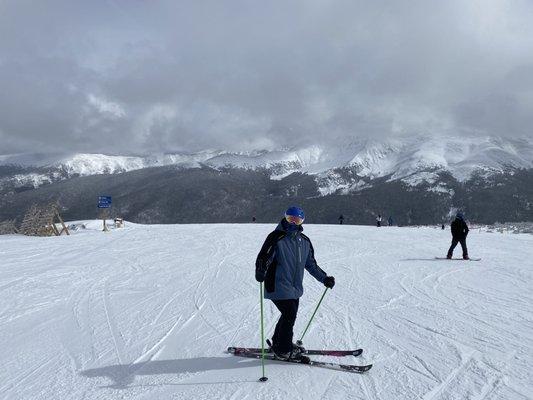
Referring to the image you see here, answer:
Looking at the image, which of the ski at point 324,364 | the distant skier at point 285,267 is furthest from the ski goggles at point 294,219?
the ski at point 324,364

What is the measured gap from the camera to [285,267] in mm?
6332

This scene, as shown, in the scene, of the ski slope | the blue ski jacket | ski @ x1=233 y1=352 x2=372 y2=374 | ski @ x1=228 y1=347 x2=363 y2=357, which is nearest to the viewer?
the ski slope

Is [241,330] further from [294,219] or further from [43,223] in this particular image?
[43,223]

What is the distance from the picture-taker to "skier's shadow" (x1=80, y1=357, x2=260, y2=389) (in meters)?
6.26

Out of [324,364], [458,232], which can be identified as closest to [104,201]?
[458,232]

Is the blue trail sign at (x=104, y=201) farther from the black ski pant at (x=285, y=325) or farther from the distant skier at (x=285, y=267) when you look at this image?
the distant skier at (x=285, y=267)

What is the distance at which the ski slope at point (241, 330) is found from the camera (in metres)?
5.80

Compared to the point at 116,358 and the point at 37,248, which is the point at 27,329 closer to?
the point at 116,358

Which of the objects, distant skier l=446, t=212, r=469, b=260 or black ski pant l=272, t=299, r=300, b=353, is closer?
black ski pant l=272, t=299, r=300, b=353

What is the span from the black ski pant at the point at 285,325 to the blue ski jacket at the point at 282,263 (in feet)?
0.37

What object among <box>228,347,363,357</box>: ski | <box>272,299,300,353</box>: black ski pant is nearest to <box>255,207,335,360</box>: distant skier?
<box>272,299,300,353</box>: black ski pant

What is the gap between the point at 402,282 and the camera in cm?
1283

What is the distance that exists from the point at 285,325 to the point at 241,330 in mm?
1999

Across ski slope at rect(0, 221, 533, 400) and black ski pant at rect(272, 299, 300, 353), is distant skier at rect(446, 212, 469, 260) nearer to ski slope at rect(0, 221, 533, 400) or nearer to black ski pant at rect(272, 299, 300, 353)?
ski slope at rect(0, 221, 533, 400)
